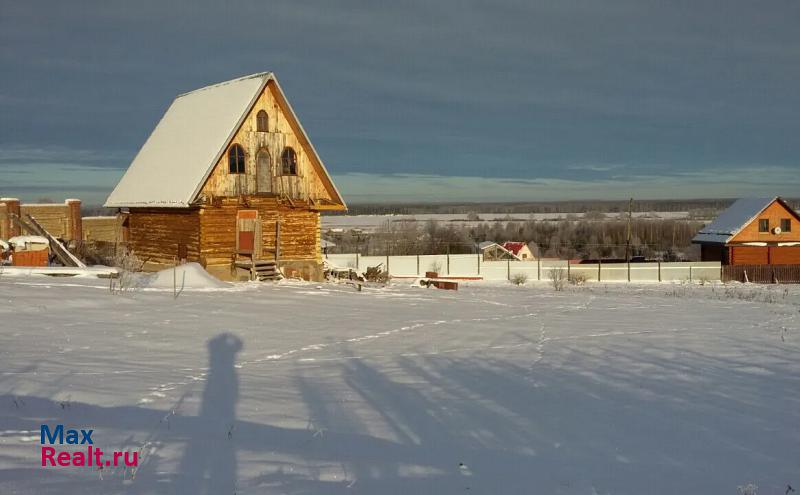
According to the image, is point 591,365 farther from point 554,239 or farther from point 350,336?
point 554,239

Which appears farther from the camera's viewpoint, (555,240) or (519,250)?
(555,240)

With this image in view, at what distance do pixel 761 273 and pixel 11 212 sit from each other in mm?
40539

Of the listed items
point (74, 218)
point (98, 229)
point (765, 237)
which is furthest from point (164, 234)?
point (765, 237)

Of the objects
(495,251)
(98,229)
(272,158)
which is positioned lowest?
(495,251)

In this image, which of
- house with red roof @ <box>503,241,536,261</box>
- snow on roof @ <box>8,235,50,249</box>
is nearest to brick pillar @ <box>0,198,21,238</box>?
snow on roof @ <box>8,235,50,249</box>

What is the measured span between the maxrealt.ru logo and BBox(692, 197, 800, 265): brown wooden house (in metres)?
44.7

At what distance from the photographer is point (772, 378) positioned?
10273 mm

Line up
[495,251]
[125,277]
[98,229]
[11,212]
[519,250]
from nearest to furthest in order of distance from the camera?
[125,277], [11,212], [98,229], [495,251], [519,250]

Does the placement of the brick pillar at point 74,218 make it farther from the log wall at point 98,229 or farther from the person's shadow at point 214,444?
the person's shadow at point 214,444

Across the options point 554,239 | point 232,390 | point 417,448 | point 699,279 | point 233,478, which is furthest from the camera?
point 554,239

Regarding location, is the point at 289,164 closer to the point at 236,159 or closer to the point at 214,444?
the point at 236,159

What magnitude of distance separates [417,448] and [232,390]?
2952 millimetres

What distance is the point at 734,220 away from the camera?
151 feet

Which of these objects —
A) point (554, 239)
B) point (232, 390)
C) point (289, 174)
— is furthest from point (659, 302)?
point (554, 239)
